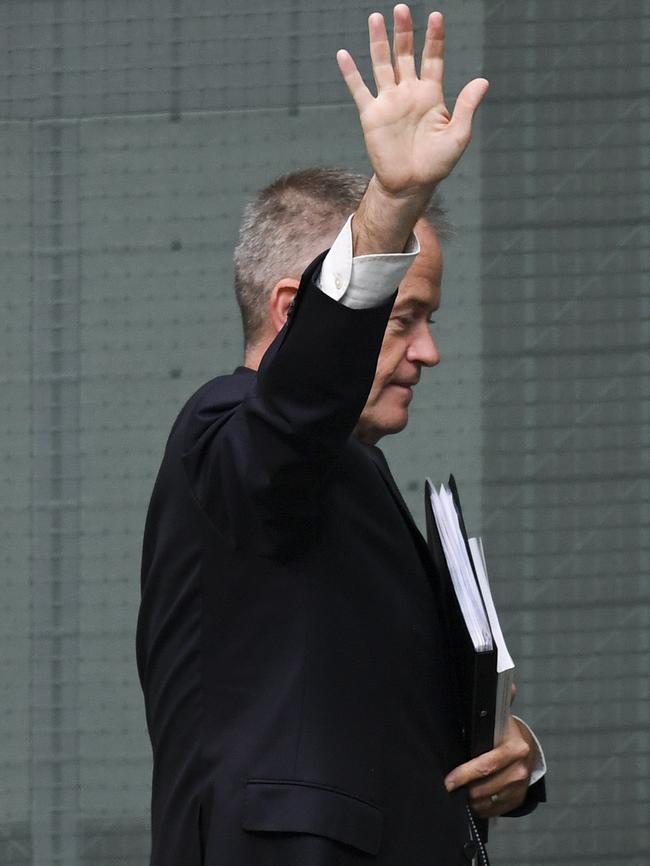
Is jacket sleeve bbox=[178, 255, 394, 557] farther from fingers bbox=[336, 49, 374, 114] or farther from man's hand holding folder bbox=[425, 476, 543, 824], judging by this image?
man's hand holding folder bbox=[425, 476, 543, 824]

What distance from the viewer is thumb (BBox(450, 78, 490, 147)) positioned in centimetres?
161

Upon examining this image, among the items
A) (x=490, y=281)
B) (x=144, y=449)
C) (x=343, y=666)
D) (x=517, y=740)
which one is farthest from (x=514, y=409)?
(x=343, y=666)

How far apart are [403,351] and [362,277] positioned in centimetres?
42

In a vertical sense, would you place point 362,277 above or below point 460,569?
above

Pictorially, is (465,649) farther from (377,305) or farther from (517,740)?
(377,305)

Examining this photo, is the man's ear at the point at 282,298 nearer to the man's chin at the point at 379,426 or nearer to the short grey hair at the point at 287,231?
the short grey hair at the point at 287,231

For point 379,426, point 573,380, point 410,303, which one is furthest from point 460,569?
point 573,380

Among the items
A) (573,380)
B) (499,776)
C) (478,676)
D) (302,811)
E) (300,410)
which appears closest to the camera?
(300,410)

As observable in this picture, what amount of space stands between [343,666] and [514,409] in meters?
1.81

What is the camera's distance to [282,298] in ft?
6.31

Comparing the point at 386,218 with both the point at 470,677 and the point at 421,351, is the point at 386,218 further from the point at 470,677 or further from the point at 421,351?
the point at 470,677

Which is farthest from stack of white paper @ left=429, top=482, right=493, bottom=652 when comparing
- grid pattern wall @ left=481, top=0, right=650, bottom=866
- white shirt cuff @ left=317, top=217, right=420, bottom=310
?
grid pattern wall @ left=481, top=0, right=650, bottom=866

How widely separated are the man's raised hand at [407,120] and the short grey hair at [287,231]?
1.07ft

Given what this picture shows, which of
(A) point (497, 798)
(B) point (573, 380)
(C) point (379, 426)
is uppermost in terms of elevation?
(B) point (573, 380)
